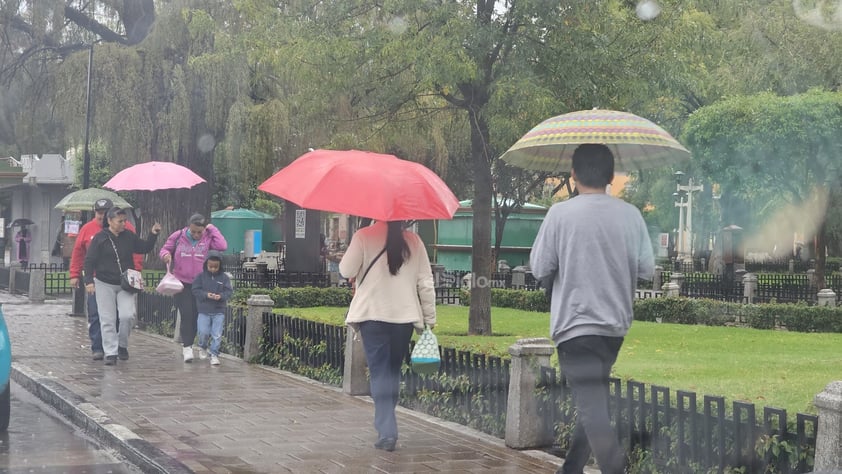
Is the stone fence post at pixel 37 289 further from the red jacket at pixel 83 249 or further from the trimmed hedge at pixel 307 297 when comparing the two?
the red jacket at pixel 83 249

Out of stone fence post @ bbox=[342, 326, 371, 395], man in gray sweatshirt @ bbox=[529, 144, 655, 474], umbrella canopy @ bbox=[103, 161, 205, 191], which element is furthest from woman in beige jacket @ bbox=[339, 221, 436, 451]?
umbrella canopy @ bbox=[103, 161, 205, 191]

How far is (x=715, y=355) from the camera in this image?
1402 centimetres

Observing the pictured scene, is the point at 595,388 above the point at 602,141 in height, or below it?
below

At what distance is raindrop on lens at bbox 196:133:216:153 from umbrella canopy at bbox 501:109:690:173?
20.3 m

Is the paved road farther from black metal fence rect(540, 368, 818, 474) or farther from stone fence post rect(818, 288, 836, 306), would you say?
stone fence post rect(818, 288, 836, 306)

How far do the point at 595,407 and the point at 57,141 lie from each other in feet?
81.9

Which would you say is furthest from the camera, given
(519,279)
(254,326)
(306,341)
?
(519,279)

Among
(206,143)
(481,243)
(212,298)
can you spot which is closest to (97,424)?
(212,298)

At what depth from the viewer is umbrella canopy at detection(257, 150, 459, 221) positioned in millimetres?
7059

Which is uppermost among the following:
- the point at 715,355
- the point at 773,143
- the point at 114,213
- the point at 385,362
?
the point at 773,143

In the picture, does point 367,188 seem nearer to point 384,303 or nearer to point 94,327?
point 384,303

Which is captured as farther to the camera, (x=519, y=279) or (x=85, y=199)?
(x=519, y=279)

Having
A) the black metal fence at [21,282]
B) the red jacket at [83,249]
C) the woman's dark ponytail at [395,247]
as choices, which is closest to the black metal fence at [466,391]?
the woman's dark ponytail at [395,247]

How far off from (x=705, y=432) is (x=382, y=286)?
240 cm
